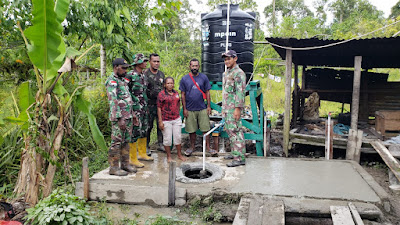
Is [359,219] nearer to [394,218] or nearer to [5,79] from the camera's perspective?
[394,218]

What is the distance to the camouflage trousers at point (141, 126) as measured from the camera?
536cm

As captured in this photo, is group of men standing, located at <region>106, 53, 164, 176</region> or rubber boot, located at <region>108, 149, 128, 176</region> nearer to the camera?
group of men standing, located at <region>106, 53, 164, 176</region>

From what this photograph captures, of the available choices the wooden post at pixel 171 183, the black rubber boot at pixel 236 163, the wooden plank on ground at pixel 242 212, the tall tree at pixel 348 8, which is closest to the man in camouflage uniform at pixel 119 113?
the wooden post at pixel 171 183

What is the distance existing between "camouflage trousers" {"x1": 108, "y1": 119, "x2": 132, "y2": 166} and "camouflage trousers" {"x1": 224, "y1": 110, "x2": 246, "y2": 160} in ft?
5.55

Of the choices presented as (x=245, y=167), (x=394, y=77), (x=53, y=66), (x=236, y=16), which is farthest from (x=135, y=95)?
(x=394, y=77)

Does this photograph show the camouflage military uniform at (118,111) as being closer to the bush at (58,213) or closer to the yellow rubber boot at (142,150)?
the yellow rubber boot at (142,150)

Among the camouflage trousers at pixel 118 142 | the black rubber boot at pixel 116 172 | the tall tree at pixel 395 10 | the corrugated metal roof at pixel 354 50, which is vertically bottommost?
the black rubber boot at pixel 116 172

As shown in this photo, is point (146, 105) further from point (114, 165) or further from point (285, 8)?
point (285, 8)

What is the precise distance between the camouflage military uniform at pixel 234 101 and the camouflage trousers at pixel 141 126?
1.38m

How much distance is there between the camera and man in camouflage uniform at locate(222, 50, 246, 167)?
5391 mm

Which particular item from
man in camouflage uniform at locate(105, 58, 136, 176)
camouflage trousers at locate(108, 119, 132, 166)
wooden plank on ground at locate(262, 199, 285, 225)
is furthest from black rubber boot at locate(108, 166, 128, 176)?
wooden plank on ground at locate(262, 199, 285, 225)

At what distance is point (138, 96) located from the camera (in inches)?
214

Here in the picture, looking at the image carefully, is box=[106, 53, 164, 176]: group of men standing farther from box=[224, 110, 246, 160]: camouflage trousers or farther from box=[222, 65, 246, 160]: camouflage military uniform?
box=[224, 110, 246, 160]: camouflage trousers

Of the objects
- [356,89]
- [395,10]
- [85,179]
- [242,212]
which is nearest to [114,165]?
[85,179]
